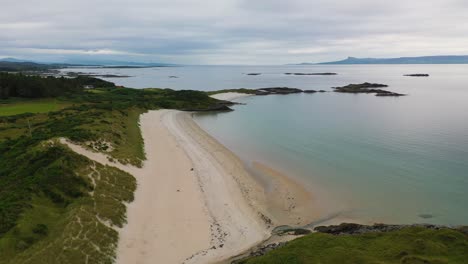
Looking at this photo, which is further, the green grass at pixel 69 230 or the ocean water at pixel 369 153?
the ocean water at pixel 369 153

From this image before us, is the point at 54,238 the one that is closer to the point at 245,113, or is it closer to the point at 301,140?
the point at 301,140

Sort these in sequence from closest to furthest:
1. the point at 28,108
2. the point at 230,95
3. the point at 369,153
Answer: the point at 369,153
the point at 28,108
the point at 230,95

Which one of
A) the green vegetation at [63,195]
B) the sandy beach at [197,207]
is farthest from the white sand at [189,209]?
the green vegetation at [63,195]

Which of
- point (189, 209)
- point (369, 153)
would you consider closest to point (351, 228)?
point (189, 209)

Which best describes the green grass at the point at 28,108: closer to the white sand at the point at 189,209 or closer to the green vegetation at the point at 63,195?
the green vegetation at the point at 63,195

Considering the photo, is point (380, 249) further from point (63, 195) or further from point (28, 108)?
point (28, 108)

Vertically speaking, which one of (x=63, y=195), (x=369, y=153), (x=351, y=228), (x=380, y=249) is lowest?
(x=351, y=228)

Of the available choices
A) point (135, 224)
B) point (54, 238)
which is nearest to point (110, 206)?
point (135, 224)

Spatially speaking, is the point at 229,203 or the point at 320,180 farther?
the point at 320,180
